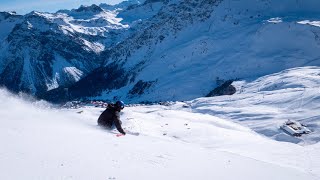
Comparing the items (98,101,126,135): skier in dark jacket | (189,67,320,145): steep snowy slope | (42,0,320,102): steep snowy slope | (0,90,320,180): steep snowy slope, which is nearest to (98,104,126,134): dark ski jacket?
(98,101,126,135): skier in dark jacket

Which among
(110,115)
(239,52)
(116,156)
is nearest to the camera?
(116,156)

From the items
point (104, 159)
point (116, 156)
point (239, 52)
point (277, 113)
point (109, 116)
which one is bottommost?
point (239, 52)

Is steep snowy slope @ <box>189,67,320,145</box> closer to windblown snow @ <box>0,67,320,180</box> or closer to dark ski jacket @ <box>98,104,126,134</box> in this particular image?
windblown snow @ <box>0,67,320,180</box>

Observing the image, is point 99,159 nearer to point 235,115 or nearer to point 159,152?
point 159,152

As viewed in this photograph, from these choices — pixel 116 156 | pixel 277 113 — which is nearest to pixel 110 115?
pixel 116 156

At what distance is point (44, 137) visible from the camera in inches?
577

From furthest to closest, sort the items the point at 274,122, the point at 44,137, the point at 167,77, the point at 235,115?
the point at 167,77 < the point at 235,115 < the point at 274,122 < the point at 44,137

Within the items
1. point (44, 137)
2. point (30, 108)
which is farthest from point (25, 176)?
point (30, 108)

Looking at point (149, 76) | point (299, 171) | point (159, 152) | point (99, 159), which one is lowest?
point (149, 76)

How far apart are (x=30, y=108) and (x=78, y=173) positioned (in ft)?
43.6

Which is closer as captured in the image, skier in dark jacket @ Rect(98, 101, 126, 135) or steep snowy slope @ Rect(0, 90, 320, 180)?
steep snowy slope @ Rect(0, 90, 320, 180)

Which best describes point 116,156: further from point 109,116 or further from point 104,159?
point 109,116

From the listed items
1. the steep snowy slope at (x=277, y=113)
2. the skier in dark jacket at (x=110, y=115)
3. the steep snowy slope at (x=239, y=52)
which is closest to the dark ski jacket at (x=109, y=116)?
the skier in dark jacket at (x=110, y=115)

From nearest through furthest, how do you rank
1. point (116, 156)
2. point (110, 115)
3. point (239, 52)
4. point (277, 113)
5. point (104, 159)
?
point (104, 159), point (116, 156), point (110, 115), point (277, 113), point (239, 52)
